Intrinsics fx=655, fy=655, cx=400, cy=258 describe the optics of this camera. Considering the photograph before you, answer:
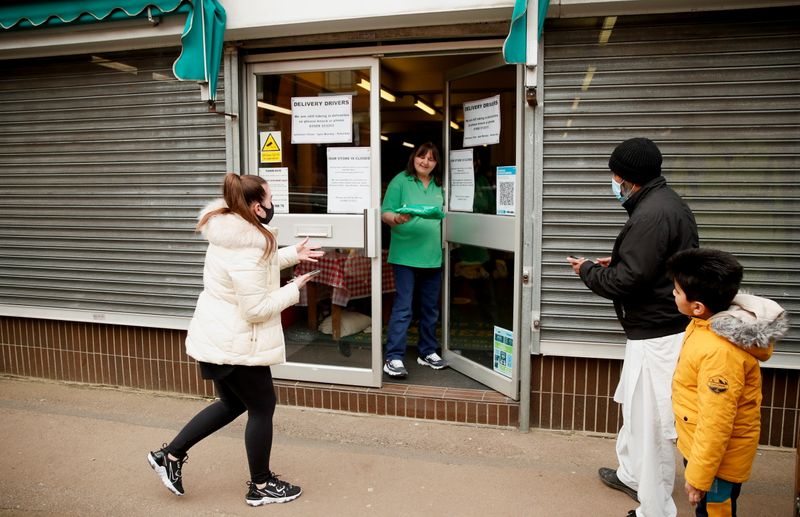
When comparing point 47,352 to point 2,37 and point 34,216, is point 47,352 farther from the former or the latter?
point 2,37

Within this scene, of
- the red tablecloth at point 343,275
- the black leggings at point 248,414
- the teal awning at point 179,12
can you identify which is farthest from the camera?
the red tablecloth at point 343,275

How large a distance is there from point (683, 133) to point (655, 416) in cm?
196

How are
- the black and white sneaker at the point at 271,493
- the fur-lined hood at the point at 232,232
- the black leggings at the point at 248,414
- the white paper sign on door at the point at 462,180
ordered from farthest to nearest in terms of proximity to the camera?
1. the white paper sign on door at the point at 462,180
2. the black and white sneaker at the point at 271,493
3. the black leggings at the point at 248,414
4. the fur-lined hood at the point at 232,232

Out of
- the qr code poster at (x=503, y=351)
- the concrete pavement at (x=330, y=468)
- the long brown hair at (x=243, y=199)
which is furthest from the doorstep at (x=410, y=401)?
the long brown hair at (x=243, y=199)

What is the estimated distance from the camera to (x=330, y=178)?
510 centimetres

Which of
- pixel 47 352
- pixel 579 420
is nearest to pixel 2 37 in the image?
pixel 47 352

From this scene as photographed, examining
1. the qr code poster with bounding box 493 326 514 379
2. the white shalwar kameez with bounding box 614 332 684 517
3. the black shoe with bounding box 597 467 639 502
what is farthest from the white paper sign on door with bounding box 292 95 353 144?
the black shoe with bounding box 597 467 639 502

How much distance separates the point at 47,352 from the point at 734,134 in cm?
579

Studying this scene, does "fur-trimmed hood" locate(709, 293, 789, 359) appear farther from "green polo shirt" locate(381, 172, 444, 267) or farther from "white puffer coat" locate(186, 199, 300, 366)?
"green polo shirt" locate(381, 172, 444, 267)

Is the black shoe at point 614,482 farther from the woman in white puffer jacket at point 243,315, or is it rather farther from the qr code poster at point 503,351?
the woman in white puffer jacket at point 243,315

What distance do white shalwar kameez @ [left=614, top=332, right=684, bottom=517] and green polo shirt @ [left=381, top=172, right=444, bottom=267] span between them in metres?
2.26

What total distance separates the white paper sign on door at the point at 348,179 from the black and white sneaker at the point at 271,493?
6.97 feet

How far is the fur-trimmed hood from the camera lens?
2.48 m

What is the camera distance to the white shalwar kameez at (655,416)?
10.6 feet
